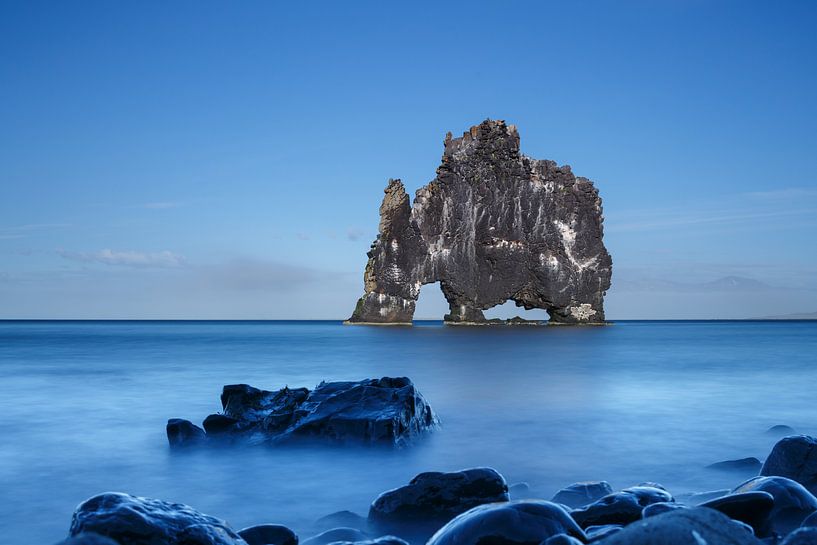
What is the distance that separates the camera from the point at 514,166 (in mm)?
87375

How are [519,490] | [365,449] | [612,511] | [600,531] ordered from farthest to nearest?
[365,449] < [519,490] < [612,511] < [600,531]

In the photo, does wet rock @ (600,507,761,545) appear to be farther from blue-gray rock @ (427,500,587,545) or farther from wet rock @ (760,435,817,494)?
wet rock @ (760,435,817,494)

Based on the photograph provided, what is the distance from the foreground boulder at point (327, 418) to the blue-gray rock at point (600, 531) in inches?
151

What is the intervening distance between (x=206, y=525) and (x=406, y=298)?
79.9 metres

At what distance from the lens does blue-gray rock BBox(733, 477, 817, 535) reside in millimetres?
4559

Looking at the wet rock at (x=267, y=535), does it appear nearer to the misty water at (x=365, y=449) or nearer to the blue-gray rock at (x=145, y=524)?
the blue-gray rock at (x=145, y=524)

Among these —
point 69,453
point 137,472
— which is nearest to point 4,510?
point 137,472

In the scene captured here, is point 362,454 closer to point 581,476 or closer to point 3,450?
point 581,476

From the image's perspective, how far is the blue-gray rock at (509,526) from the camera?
3605 mm

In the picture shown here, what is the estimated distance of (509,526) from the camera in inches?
143

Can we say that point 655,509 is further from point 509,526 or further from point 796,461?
point 796,461

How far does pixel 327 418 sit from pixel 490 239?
78.9m

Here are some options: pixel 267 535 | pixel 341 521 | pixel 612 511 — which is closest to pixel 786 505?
pixel 612 511

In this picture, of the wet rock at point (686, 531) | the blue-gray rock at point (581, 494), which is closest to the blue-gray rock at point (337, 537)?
the blue-gray rock at point (581, 494)
